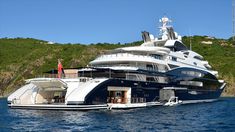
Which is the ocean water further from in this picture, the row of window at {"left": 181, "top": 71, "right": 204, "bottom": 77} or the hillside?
the hillside

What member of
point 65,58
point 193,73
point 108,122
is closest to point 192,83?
point 193,73

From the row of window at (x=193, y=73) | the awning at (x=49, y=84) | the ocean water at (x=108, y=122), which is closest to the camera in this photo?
the ocean water at (x=108, y=122)

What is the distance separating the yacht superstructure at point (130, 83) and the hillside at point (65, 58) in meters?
47.8

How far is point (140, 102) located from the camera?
151ft

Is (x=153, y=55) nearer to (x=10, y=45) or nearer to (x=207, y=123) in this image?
(x=207, y=123)

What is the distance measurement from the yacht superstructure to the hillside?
4783 cm

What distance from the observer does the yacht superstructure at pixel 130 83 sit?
4078 cm

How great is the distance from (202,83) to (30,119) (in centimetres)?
3269

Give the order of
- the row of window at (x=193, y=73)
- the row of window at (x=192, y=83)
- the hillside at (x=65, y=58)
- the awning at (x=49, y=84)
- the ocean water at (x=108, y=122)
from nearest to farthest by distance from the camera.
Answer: the ocean water at (x=108, y=122)
the awning at (x=49, y=84)
the row of window at (x=192, y=83)
the row of window at (x=193, y=73)
the hillside at (x=65, y=58)

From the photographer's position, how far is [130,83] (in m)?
44.6

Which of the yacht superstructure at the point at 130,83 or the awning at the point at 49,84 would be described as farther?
the awning at the point at 49,84

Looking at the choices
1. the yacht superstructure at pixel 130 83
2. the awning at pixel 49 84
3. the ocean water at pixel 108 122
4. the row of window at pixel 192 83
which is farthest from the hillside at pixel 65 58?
the ocean water at pixel 108 122

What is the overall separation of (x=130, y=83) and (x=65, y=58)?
3442 inches

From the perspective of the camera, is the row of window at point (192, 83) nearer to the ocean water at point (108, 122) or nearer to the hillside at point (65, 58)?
the ocean water at point (108, 122)
